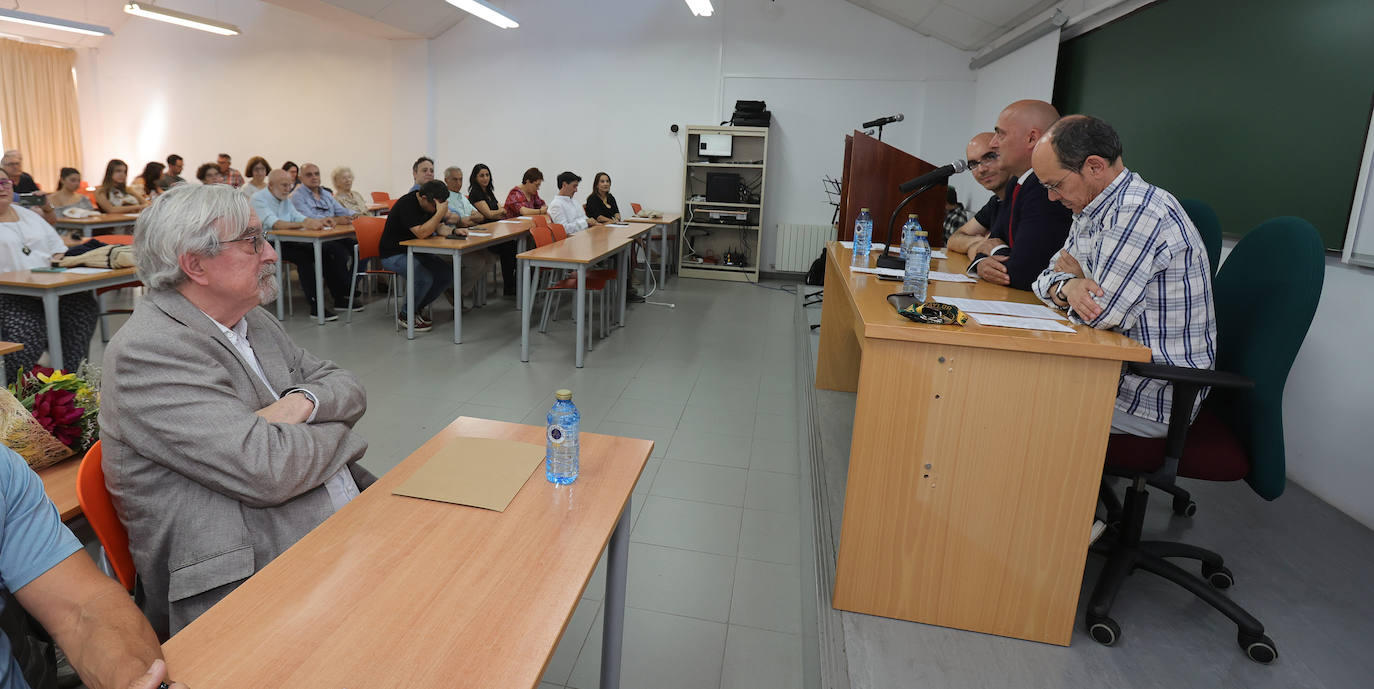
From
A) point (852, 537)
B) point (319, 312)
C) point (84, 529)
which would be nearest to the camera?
point (84, 529)

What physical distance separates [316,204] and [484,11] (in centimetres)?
266

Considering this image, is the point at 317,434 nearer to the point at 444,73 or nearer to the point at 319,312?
the point at 319,312

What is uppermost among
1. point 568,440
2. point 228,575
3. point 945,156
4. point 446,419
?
point 945,156

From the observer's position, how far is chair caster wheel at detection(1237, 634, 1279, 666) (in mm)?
1786

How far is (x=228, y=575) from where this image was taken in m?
1.24

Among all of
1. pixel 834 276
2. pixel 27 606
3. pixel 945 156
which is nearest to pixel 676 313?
pixel 834 276

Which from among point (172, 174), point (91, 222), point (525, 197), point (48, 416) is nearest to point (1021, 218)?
point (48, 416)

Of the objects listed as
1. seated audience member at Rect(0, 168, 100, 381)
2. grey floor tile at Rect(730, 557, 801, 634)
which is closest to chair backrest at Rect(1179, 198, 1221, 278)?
grey floor tile at Rect(730, 557, 801, 634)

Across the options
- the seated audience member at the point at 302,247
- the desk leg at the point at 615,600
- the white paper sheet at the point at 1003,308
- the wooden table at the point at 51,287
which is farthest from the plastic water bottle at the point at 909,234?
the seated audience member at the point at 302,247

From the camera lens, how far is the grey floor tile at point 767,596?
2148 millimetres

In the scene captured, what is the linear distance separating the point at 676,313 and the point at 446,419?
10.5ft

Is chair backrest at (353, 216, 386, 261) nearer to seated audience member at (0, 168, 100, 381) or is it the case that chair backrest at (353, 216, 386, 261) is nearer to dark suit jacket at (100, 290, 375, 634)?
seated audience member at (0, 168, 100, 381)

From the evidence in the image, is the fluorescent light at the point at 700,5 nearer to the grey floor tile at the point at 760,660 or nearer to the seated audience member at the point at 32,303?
the seated audience member at the point at 32,303

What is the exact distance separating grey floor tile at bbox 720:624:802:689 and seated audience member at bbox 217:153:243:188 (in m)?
6.60
